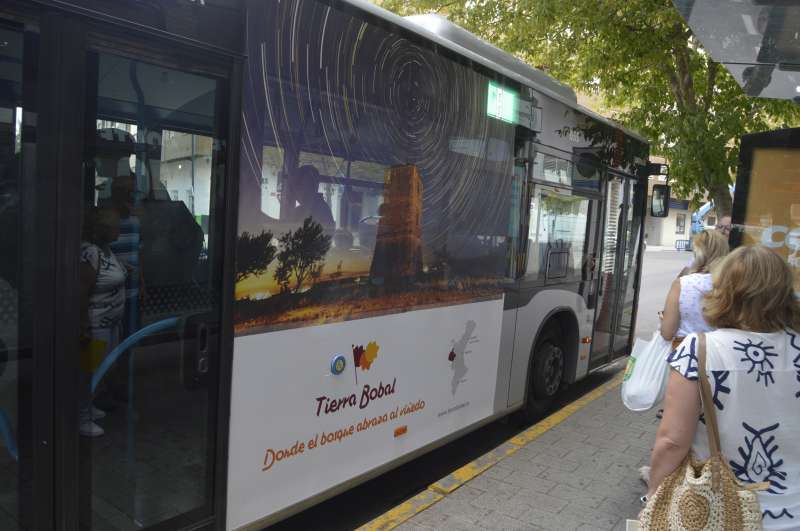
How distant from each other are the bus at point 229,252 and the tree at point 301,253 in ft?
0.04

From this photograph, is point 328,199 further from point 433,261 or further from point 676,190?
point 676,190

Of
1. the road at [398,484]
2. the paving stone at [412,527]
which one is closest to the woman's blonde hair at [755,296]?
the paving stone at [412,527]

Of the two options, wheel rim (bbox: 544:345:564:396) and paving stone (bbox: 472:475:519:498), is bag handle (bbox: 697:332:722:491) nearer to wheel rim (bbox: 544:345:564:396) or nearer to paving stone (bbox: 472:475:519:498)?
paving stone (bbox: 472:475:519:498)

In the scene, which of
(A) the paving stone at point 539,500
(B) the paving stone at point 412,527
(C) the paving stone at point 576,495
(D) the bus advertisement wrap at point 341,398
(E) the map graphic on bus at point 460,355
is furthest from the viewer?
(E) the map graphic on bus at point 460,355

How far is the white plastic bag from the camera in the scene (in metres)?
3.37

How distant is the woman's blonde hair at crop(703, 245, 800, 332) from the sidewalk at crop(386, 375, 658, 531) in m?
1.91

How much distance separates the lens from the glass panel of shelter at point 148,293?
95.8 inches

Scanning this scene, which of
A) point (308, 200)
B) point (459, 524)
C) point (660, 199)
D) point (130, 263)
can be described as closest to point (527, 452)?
point (459, 524)

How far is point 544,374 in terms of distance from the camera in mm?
5891

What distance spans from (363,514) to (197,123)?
110 inches

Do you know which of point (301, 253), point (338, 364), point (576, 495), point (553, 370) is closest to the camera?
point (301, 253)

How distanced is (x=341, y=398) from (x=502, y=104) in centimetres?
246

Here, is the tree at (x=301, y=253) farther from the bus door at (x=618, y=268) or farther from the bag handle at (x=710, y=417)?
the bus door at (x=618, y=268)

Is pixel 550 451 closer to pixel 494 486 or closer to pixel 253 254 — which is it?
pixel 494 486
